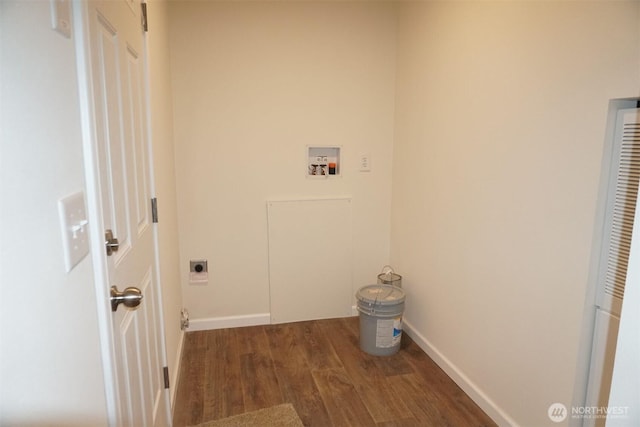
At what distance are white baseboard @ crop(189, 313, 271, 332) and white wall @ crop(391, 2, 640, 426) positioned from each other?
45.4 inches

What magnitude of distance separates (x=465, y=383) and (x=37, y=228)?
2.31m

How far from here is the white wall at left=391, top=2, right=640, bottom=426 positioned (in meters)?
1.54

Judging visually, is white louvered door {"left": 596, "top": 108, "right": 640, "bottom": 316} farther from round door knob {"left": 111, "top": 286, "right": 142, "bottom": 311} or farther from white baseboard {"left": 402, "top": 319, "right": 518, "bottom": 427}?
round door knob {"left": 111, "top": 286, "right": 142, "bottom": 311}

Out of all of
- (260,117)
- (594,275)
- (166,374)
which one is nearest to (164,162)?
(260,117)

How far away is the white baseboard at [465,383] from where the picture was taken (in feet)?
6.70

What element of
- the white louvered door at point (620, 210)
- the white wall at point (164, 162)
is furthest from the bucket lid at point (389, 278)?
the white louvered door at point (620, 210)

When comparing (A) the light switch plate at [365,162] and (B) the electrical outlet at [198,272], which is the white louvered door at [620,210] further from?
(B) the electrical outlet at [198,272]

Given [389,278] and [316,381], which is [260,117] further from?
[316,381]

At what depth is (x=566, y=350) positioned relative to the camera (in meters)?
1.66

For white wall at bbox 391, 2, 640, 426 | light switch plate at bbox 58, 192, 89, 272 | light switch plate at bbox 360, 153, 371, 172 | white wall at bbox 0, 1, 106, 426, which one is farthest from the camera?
light switch plate at bbox 360, 153, 371, 172

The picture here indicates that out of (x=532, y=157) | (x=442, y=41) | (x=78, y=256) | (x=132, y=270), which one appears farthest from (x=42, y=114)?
(x=442, y=41)

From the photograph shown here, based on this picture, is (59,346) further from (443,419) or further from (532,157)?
(443,419)

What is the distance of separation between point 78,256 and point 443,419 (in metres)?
1.97

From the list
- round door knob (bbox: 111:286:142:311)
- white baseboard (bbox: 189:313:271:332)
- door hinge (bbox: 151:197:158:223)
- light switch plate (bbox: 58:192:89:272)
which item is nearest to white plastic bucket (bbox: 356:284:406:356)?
white baseboard (bbox: 189:313:271:332)
